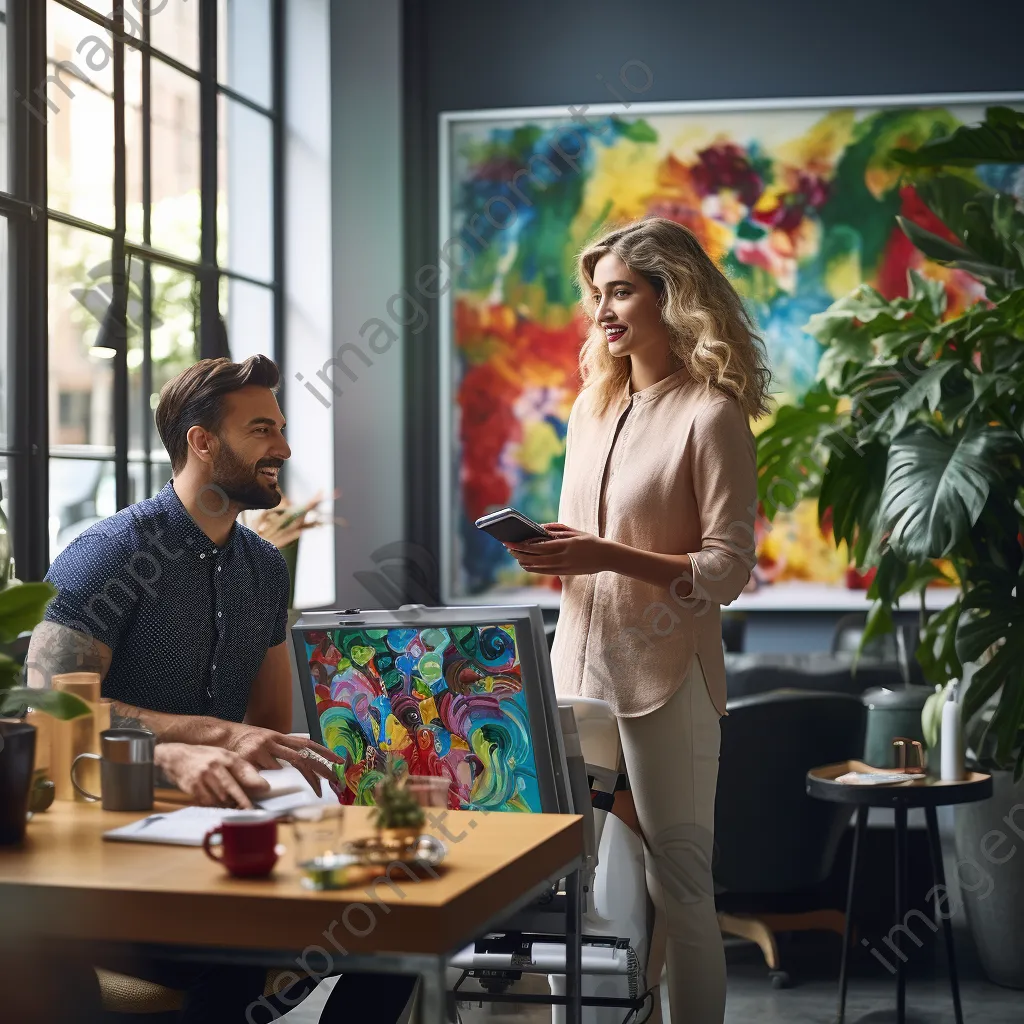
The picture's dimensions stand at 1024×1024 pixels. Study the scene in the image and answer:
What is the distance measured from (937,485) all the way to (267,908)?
7.85 ft

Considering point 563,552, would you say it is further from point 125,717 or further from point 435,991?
point 435,991

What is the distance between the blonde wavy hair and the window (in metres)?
1.91

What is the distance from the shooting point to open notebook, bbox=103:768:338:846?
1456mm

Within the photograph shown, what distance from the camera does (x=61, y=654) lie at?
1.98 metres

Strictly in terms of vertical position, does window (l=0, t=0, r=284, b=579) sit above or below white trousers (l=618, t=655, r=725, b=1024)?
above

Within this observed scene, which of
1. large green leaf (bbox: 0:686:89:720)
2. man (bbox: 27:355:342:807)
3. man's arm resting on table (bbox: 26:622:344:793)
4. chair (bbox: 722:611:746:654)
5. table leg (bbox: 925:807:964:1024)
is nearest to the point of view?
large green leaf (bbox: 0:686:89:720)

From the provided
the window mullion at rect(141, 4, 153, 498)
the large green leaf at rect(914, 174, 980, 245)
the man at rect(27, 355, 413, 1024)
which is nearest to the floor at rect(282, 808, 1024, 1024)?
the man at rect(27, 355, 413, 1024)

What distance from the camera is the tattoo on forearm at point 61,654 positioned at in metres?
1.96

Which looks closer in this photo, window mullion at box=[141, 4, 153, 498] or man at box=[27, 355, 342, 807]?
man at box=[27, 355, 342, 807]

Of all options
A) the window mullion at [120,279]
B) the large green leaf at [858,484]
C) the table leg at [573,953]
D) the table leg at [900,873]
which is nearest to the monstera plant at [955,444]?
the large green leaf at [858,484]

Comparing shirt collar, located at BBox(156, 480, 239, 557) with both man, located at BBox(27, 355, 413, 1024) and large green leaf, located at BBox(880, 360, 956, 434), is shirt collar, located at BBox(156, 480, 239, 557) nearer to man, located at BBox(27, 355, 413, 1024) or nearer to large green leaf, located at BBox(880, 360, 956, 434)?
man, located at BBox(27, 355, 413, 1024)

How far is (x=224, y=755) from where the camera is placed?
5.46ft

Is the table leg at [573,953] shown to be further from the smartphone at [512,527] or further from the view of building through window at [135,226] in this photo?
the view of building through window at [135,226]

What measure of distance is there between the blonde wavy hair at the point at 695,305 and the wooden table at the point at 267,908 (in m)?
1.13
